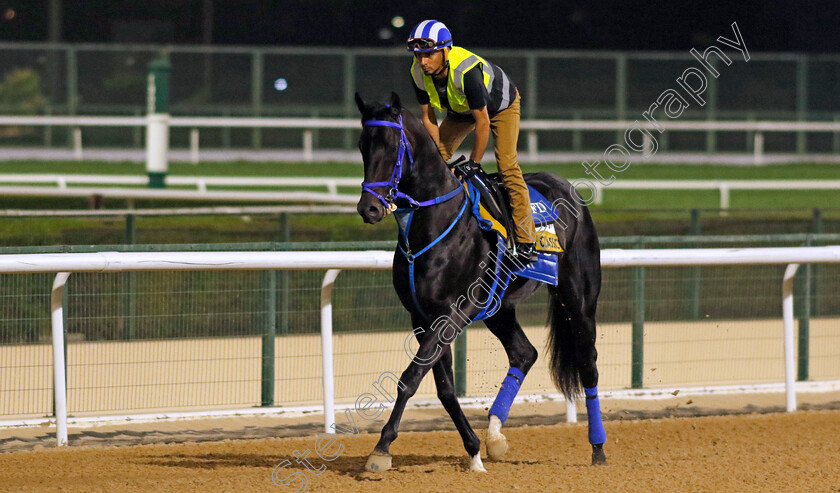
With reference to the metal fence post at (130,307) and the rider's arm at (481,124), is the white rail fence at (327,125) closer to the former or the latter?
the metal fence post at (130,307)

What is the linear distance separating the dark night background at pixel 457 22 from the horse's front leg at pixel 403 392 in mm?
19670

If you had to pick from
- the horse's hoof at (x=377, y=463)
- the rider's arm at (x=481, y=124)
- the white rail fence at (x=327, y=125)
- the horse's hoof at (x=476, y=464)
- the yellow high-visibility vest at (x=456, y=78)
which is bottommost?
the horse's hoof at (x=476, y=464)

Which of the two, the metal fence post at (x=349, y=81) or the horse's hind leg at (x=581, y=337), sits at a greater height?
the metal fence post at (x=349, y=81)

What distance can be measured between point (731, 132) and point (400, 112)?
17914 millimetres

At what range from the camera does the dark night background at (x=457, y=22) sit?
2402cm

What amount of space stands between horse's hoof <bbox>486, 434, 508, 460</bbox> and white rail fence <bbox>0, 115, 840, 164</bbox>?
47.0 ft

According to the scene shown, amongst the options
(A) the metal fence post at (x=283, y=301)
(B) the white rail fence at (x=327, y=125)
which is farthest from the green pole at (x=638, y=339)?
(B) the white rail fence at (x=327, y=125)

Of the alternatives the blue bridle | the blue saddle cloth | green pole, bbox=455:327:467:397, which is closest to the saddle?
the blue saddle cloth

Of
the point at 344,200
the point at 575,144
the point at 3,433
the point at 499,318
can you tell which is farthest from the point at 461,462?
the point at 575,144

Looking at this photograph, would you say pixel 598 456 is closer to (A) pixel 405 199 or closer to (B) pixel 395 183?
(A) pixel 405 199

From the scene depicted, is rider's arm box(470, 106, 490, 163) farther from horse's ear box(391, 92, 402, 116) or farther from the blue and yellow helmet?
horse's ear box(391, 92, 402, 116)

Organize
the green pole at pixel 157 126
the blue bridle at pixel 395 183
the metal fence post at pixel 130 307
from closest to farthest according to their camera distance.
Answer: the blue bridle at pixel 395 183 < the metal fence post at pixel 130 307 < the green pole at pixel 157 126

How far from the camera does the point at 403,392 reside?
4.87m

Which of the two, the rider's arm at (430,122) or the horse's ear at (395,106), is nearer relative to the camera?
the horse's ear at (395,106)
